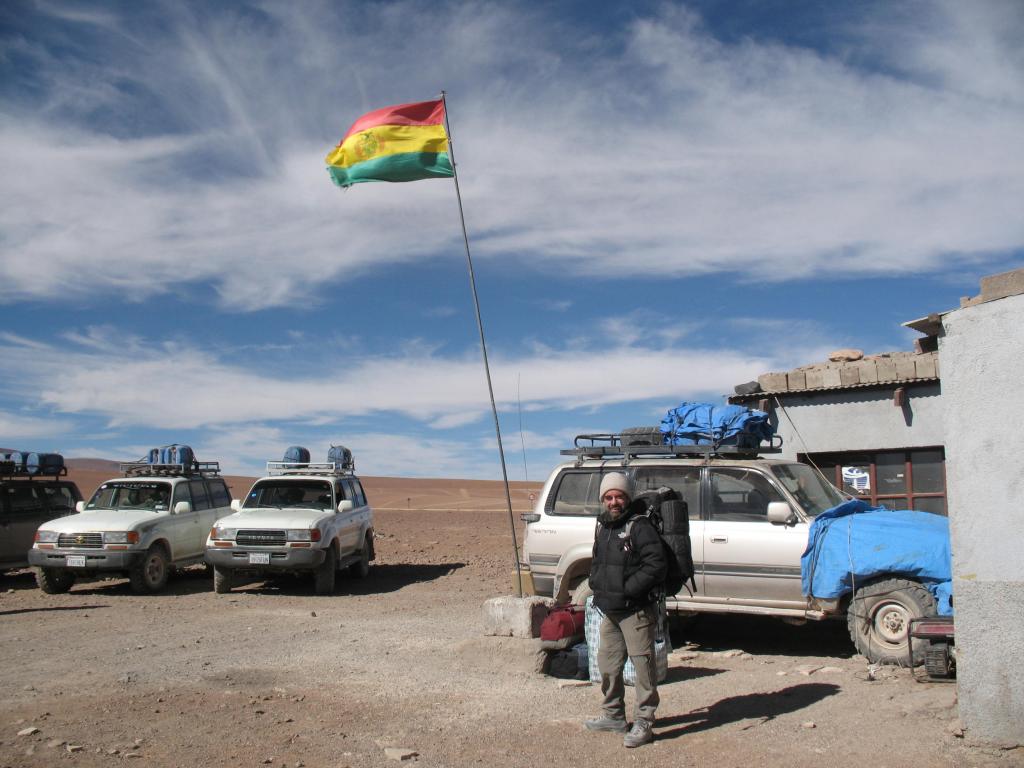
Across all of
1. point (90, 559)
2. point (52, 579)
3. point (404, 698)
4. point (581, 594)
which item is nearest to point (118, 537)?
point (90, 559)

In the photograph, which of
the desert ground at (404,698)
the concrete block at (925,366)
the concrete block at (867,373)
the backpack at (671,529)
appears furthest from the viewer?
the concrete block at (867,373)

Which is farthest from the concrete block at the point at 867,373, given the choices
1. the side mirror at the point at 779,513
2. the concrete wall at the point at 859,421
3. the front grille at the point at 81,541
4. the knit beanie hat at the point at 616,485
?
the front grille at the point at 81,541

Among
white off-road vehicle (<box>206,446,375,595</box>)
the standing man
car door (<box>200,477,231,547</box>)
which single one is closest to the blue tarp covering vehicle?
the standing man

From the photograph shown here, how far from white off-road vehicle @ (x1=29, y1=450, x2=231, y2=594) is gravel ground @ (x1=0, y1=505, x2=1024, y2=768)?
190 cm

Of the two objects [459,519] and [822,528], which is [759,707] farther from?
[459,519]

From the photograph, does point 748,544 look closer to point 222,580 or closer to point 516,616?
point 516,616

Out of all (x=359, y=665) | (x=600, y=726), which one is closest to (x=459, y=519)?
(x=359, y=665)

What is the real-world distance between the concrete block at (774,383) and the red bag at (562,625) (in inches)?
239

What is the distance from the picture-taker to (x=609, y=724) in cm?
596

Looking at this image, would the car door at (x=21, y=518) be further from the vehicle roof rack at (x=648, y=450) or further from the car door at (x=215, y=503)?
the vehicle roof rack at (x=648, y=450)

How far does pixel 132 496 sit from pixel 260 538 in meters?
2.94

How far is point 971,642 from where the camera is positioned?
17.2 ft

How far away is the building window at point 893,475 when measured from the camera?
11.9 m

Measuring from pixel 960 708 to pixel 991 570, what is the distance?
0.83m
